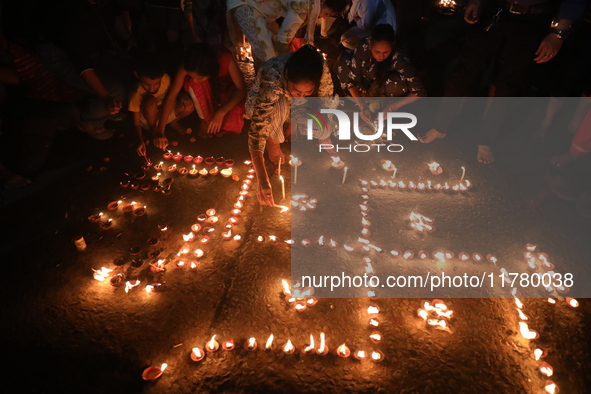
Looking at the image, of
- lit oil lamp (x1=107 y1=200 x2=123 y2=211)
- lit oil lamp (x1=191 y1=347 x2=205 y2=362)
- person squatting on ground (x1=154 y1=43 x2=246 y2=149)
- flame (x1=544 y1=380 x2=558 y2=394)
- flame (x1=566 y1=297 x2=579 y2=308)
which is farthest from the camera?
person squatting on ground (x1=154 y1=43 x2=246 y2=149)

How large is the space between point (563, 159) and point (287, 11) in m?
3.85

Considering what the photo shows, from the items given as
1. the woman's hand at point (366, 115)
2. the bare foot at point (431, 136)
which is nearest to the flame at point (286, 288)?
the woman's hand at point (366, 115)

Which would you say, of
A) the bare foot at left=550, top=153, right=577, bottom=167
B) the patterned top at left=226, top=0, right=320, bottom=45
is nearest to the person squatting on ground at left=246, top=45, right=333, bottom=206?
the patterned top at left=226, top=0, right=320, bottom=45

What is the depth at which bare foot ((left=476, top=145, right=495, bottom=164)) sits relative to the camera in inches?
178

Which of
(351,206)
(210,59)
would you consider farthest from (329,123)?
(210,59)

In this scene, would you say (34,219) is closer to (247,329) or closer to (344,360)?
(247,329)

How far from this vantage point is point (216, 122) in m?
4.60

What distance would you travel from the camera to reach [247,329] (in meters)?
2.64

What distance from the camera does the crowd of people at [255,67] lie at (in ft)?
12.2

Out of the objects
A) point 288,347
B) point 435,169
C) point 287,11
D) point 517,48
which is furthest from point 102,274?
point 517,48

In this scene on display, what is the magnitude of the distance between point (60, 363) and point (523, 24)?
18.2 ft

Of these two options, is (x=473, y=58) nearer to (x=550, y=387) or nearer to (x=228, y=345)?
(x=550, y=387)

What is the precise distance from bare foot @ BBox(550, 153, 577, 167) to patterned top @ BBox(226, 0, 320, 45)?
3558 mm

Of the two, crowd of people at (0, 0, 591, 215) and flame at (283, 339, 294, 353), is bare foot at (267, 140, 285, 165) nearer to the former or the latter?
crowd of people at (0, 0, 591, 215)
